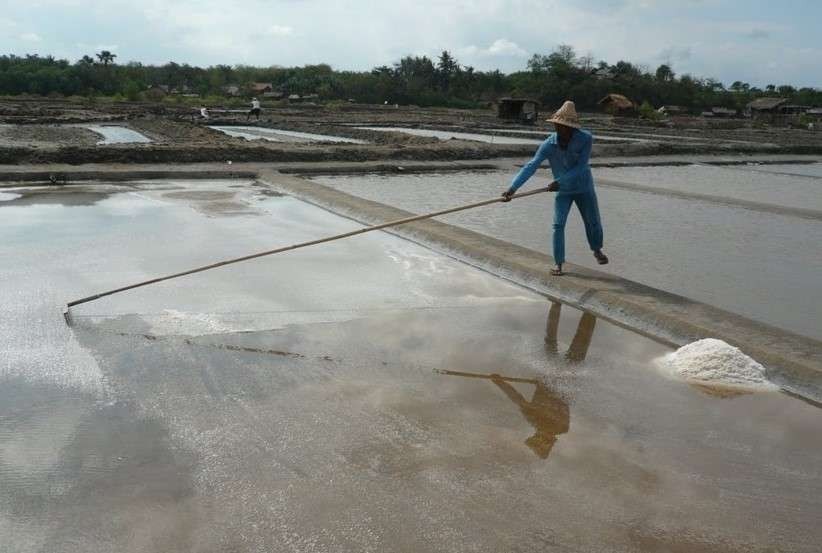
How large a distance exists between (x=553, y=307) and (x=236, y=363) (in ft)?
7.41

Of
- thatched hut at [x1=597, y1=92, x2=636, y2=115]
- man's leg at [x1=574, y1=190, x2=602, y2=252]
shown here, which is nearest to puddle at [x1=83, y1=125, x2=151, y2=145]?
man's leg at [x1=574, y1=190, x2=602, y2=252]

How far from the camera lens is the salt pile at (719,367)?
3.57 m

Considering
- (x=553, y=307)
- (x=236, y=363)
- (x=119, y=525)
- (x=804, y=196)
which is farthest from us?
(x=804, y=196)

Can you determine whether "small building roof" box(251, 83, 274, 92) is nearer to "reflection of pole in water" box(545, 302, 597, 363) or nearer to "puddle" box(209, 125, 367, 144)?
"puddle" box(209, 125, 367, 144)

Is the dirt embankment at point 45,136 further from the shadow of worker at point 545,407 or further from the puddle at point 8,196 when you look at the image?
the shadow of worker at point 545,407

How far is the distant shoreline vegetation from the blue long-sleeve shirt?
38.5m

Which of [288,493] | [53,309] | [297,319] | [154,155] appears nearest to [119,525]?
[288,493]

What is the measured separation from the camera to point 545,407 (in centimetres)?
319

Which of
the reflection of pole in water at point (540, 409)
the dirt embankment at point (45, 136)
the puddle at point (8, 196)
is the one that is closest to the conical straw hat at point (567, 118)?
the reflection of pole in water at point (540, 409)

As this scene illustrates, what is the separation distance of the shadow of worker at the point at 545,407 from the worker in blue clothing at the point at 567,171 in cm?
133

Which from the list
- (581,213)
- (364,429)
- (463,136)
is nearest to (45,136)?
(463,136)

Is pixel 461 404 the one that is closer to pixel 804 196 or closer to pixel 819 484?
pixel 819 484

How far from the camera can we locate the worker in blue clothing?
16.1ft

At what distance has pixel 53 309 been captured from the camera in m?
4.21
